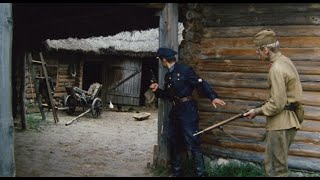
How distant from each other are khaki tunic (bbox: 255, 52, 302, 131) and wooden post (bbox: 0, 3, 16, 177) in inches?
109

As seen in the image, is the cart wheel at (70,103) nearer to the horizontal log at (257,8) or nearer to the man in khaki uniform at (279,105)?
the horizontal log at (257,8)

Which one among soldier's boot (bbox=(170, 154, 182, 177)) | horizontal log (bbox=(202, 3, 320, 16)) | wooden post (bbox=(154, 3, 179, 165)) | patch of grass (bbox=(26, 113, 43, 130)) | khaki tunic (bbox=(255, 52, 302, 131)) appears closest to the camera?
khaki tunic (bbox=(255, 52, 302, 131))

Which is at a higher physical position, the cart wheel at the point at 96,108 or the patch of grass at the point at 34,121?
the cart wheel at the point at 96,108

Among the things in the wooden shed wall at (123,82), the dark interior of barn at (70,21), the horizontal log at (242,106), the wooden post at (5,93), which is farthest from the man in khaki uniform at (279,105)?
the wooden shed wall at (123,82)

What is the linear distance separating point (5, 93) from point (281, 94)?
2970mm

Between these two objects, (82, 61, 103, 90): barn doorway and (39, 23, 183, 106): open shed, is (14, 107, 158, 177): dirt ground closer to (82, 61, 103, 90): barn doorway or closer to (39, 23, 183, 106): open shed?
(39, 23, 183, 106): open shed

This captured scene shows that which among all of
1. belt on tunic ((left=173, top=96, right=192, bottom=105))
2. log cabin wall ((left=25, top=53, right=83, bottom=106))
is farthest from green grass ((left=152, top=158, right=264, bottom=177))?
log cabin wall ((left=25, top=53, right=83, bottom=106))

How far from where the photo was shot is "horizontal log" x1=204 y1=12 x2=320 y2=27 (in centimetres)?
597

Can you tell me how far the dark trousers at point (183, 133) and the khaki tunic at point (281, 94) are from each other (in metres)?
1.58

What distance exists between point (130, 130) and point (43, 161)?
532cm

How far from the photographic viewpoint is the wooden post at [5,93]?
4.53 m

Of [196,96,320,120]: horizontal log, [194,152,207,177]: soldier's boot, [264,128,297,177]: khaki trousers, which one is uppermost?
[196,96,320,120]: horizontal log

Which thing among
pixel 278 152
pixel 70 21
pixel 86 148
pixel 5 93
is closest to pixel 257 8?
pixel 278 152

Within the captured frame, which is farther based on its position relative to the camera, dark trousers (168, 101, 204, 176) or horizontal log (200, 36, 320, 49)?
dark trousers (168, 101, 204, 176)
